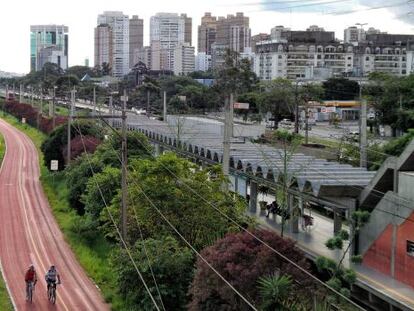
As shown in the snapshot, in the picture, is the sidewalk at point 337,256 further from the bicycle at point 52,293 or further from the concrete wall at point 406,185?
the bicycle at point 52,293

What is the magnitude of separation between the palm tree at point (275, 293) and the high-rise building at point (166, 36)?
16453 centimetres

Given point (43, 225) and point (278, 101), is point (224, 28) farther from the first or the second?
point (43, 225)

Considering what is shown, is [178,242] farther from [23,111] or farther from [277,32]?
[277,32]

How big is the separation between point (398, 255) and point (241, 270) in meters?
7.13

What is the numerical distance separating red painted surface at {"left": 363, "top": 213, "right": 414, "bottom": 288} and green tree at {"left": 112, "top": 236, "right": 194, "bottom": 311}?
6.11 meters

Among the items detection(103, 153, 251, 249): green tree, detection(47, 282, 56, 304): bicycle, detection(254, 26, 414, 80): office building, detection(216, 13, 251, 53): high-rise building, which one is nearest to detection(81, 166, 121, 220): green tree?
detection(103, 153, 251, 249): green tree

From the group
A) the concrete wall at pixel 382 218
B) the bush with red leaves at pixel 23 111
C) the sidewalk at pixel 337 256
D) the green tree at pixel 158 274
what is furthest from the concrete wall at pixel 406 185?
the bush with red leaves at pixel 23 111

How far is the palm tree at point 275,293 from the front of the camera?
1617cm

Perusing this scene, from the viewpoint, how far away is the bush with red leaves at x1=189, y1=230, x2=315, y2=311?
17.1m

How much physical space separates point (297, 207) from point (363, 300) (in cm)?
703

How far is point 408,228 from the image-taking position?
22000 millimetres

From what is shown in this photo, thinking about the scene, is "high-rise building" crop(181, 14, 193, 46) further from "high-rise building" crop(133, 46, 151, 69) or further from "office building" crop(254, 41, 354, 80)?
"office building" crop(254, 41, 354, 80)

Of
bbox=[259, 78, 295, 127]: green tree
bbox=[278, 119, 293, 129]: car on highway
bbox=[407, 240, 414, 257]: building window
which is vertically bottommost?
bbox=[407, 240, 414, 257]: building window

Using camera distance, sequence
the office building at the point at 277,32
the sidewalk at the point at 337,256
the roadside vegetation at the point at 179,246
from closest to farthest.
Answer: the roadside vegetation at the point at 179,246
the sidewalk at the point at 337,256
the office building at the point at 277,32
